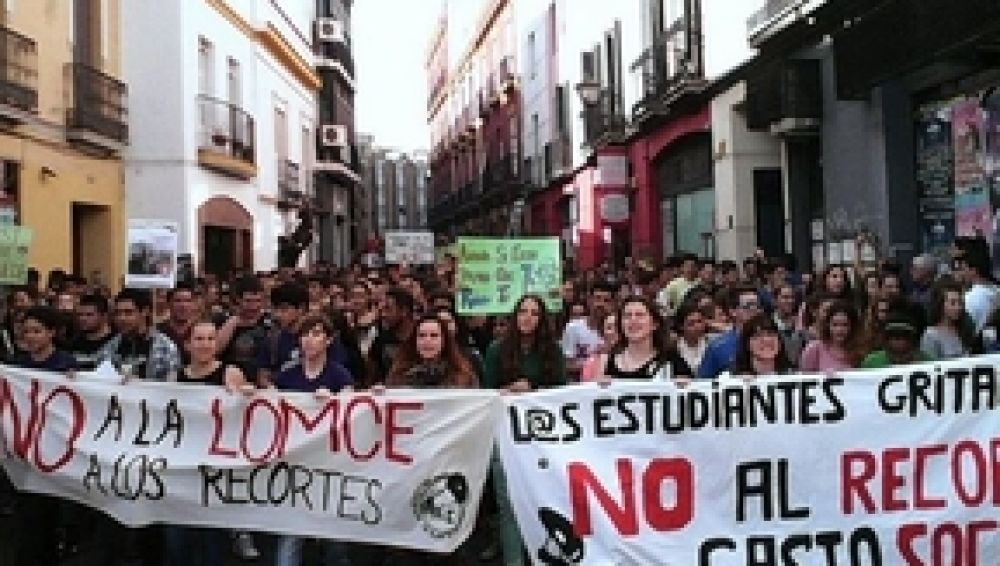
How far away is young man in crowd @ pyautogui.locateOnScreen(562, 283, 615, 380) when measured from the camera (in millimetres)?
9305

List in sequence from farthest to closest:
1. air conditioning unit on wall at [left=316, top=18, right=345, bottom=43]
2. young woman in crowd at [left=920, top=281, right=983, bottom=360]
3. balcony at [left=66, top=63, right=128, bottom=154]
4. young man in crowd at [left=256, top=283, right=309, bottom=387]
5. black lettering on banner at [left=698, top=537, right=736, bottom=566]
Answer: air conditioning unit on wall at [left=316, top=18, right=345, bottom=43] → balcony at [left=66, top=63, right=128, bottom=154] → young man in crowd at [left=256, top=283, right=309, bottom=387] → young woman in crowd at [left=920, top=281, right=983, bottom=360] → black lettering on banner at [left=698, top=537, right=736, bottom=566]

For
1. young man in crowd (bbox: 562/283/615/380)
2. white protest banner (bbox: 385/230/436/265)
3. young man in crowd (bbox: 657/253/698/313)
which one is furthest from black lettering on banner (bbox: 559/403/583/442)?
white protest banner (bbox: 385/230/436/265)

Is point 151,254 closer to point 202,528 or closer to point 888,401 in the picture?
point 202,528

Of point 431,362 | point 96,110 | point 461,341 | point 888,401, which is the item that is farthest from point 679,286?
point 96,110

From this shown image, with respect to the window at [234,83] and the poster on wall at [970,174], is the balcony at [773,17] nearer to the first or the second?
the poster on wall at [970,174]

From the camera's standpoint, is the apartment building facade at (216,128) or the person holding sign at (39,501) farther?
the apartment building facade at (216,128)

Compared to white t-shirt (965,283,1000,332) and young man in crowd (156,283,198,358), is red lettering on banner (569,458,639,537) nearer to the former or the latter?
young man in crowd (156,283,198,358)

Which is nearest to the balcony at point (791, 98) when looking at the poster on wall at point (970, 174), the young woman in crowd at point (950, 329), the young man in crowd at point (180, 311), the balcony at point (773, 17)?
the balcony at point (773, 17)

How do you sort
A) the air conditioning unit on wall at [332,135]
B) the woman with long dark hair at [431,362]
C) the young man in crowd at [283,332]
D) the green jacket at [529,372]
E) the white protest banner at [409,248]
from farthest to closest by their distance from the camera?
the air conditioning unit on wall at [332,135] → the white protest banner at [409,248] → the young man in crowd at [283,332] → the green jacket at [529,372] → the woman with long dark hair at [431,362]

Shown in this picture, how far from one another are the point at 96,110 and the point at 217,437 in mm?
13441

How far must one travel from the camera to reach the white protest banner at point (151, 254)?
9.61 meters

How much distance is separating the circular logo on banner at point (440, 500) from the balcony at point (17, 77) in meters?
10.7

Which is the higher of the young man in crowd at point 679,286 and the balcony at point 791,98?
the balcony at point 791,98

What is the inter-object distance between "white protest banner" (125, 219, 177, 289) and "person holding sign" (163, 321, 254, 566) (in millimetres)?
3180
